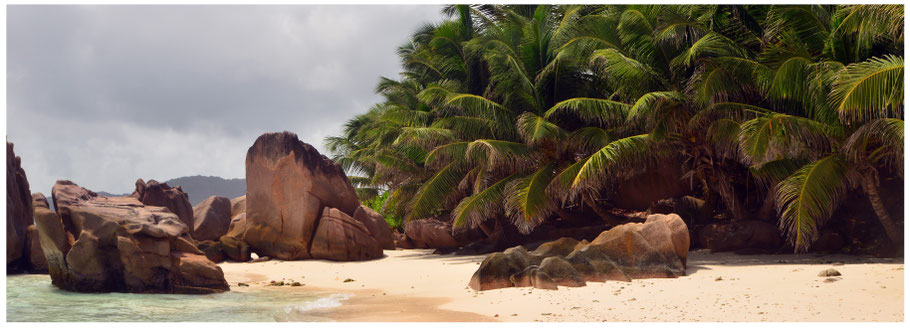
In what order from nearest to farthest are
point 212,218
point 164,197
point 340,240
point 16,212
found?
point 16,212 < point 340,240 < point 164,197 < point 212,218

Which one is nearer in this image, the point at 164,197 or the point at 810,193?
the point at 810,193

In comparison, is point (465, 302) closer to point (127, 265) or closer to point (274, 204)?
point (127, 265)

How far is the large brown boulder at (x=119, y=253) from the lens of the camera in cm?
889

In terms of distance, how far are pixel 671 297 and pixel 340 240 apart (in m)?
9.33

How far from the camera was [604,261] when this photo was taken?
8.71 meters

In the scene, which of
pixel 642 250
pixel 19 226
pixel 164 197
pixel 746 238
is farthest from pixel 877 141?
pixel 164 197

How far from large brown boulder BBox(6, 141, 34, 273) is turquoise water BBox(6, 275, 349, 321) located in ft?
11.9

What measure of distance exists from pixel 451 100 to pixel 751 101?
251 inches

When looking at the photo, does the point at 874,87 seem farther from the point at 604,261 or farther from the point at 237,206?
the point at 237,206

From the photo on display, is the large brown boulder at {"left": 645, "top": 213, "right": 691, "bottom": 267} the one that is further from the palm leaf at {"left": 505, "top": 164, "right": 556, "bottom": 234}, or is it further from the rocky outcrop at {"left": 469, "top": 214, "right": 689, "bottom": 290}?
the palm leaf at {"left": 505, "top": 164, "right": 556, "bottom": 234}

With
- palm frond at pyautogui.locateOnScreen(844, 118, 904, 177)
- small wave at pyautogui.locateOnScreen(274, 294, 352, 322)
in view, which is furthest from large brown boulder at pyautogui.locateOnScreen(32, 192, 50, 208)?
palm frond at pyautogui.locateOnScreen(844, 118, 904, 177)

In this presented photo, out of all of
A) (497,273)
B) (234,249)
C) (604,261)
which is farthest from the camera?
(234,249)

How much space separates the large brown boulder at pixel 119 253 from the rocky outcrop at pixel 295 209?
18.7 feet

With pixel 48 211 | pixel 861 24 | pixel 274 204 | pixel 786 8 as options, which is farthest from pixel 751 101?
pixel 48 211
